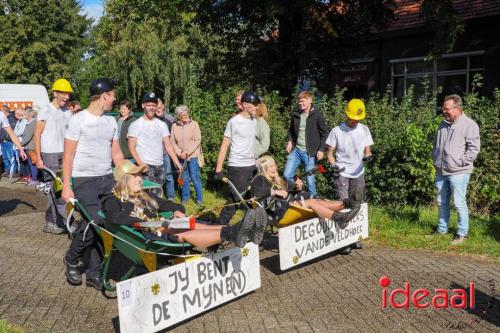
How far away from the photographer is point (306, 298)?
15.9ft

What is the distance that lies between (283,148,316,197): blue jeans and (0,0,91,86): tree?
33.1m

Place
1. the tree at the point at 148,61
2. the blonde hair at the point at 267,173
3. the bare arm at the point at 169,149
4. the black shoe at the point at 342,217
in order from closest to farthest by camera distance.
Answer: the black shoe at the point at 342,217 < the blonde hair at the point at 267,173 < the bare arm at the point at 169,149 < the tree at the point at 148,61

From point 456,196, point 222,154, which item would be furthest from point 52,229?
point 456,196

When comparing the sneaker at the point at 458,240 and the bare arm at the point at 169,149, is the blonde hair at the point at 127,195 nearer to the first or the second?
the bare arm at the point at 169,149

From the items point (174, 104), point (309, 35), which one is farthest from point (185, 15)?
point (174, 104)

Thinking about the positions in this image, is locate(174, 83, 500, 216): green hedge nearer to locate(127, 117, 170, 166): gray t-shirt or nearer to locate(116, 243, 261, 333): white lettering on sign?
locate(127, 117, 170, 166): gray t-shirt

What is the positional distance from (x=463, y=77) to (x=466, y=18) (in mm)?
2104

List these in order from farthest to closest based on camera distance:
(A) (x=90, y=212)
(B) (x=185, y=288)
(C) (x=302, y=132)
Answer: (C) (x=302, y=132)
(A) (x=90, y=212)
(B) (x=185, y=288)

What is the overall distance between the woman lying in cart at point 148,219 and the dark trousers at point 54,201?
98.3 inches

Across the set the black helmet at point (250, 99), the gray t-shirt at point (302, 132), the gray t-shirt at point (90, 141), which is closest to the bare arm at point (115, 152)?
the gray t-shirt at point (90, 141)

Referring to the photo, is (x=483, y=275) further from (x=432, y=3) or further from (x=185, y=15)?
(x=185, y=15)

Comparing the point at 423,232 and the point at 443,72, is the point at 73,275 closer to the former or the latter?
the point at 423,232

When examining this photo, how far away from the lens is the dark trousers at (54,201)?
276 inches

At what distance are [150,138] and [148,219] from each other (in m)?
3.19
